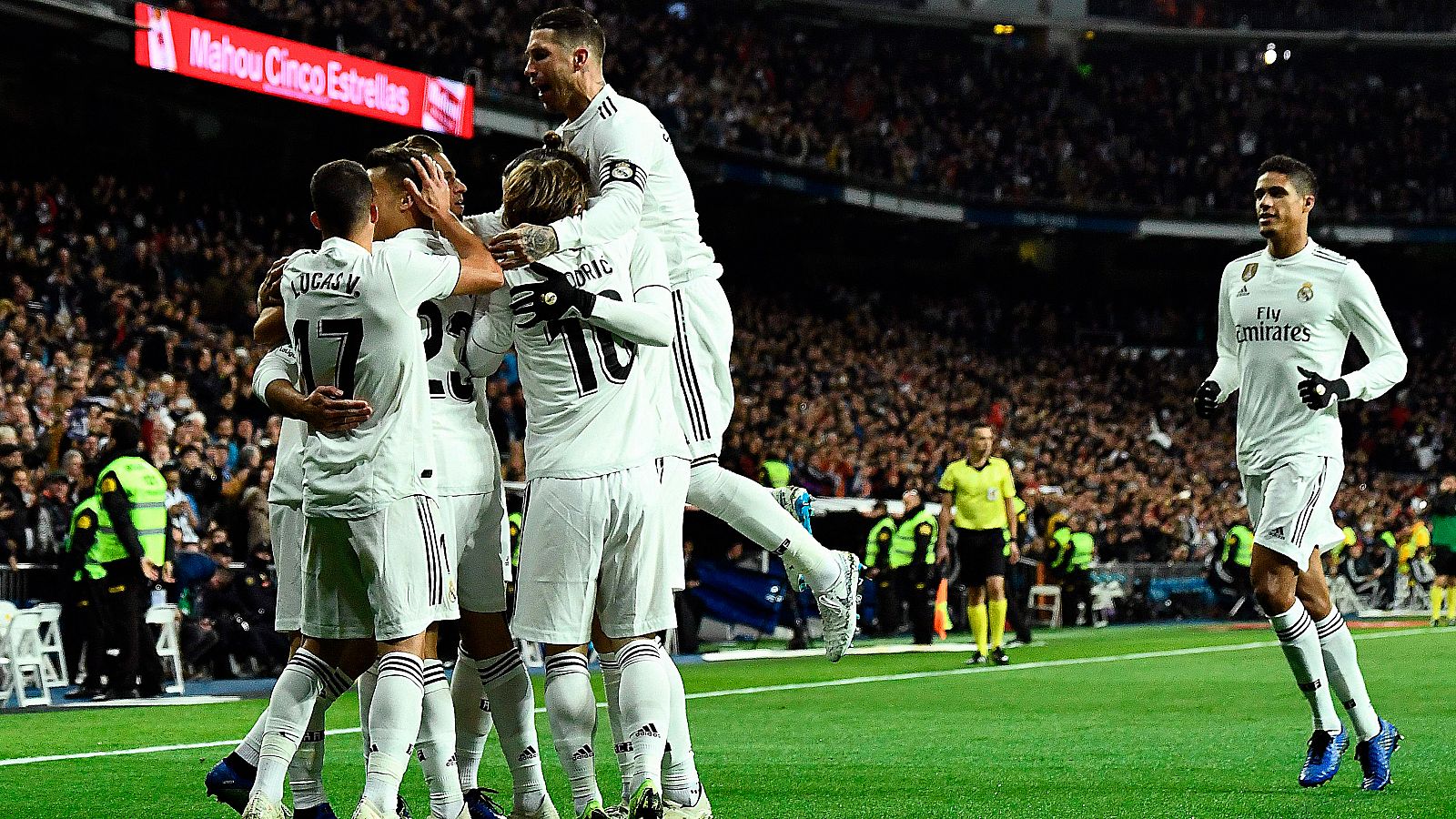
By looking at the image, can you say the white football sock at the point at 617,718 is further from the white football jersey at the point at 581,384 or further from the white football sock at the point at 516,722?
the white football jersey at the point at 581,384

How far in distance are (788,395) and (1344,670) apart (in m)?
21.6

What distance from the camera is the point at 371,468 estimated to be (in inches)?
209

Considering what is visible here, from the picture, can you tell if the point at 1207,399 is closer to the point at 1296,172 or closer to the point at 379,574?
the point at 1296,172

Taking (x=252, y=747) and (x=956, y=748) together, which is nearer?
(x=252, y=747)

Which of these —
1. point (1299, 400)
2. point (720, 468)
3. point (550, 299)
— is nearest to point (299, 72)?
point (720, 468)

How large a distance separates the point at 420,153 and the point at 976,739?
16.4 ft

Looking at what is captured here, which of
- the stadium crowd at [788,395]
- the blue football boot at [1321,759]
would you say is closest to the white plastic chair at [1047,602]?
the stadium crowd at [788,395]

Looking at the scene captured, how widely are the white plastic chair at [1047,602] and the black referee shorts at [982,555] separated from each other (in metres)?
7.70

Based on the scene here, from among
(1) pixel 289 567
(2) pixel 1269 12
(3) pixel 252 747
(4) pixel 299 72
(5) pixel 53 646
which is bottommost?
(5) pixel 53 646

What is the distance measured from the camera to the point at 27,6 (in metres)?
19.5

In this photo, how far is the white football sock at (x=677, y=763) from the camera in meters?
5.58

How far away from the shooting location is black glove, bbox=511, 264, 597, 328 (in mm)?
5367

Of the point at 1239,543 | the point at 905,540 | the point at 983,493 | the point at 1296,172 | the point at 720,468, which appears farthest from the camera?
the point at 1239,543

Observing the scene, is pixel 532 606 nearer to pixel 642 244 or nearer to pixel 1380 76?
pixel 642 244
